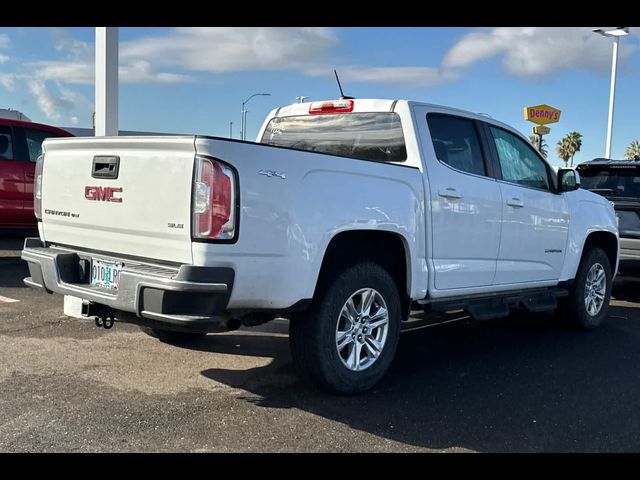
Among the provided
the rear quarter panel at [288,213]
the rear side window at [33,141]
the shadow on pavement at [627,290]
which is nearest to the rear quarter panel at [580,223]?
the shadow on pavement at [627,290]

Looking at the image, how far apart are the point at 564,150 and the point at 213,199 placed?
2466 inches

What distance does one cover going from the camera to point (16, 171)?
9.52 m

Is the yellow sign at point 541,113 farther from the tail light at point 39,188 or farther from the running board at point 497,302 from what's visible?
the tail light at point 39,188

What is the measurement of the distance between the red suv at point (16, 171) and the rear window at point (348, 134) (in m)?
5.25

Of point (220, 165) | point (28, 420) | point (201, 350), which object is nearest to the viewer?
point (220, 165)

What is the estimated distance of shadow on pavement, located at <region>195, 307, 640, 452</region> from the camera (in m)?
3.90

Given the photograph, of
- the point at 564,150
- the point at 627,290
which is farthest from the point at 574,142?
the point at 627,290

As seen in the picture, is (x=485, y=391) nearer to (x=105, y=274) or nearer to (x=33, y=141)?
(x=105, y=274)

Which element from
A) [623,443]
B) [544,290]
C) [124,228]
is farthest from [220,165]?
[544,290]

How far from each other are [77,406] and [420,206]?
2.67 m

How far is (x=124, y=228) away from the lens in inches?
158

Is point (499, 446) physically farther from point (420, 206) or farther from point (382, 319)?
point (420, 206)

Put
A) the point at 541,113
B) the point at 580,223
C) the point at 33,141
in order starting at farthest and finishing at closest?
the point at 541,113 → the point at 33,141 → the point at 580,223

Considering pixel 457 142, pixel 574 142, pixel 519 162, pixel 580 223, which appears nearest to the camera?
pixel 457 142
